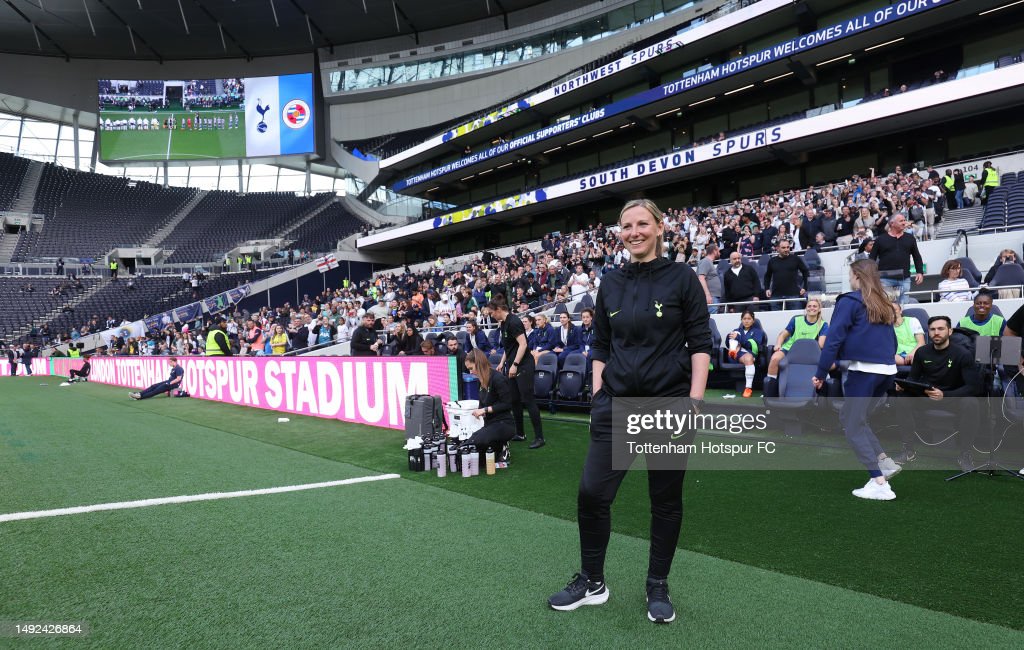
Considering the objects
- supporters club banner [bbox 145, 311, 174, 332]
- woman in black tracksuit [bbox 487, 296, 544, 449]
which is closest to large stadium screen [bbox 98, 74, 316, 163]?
supporters club banner [bbox 145, 311, 174, 332]

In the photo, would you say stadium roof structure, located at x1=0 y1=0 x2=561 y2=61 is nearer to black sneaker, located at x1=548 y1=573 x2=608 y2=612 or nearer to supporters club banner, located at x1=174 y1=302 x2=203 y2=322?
supporters club banner, located at x1=174 y1=302 x2=203 y2=322

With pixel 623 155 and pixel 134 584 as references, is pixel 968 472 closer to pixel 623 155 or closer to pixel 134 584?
pixel 134 584

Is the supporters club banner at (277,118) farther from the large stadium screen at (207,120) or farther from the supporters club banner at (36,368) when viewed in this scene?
the supporters club banner at (36,368)

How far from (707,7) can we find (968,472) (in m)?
32.2

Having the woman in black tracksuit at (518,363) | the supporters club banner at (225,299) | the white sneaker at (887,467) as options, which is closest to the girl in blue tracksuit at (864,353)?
the white sneaker at (887,467)

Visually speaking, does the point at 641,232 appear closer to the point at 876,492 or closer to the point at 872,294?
the point at 872,294

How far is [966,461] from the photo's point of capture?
5324 mm

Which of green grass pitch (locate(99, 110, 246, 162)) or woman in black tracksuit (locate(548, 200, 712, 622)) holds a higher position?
green grass pitch (locate(99, 110, 246, 162))

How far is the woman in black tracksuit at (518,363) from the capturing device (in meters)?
6.96

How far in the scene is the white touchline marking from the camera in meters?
4.29

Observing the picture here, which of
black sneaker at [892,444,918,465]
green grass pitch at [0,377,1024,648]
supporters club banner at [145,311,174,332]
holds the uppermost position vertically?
supporters club banner at [145,311,174,332]

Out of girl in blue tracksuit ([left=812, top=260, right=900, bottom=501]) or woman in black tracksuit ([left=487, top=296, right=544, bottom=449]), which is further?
woman in black tracksuit ([left=487, top=296, right=544, bottom=449])

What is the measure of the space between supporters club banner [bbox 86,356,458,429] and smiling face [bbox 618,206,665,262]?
218 inches

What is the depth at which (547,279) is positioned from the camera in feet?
58.9
